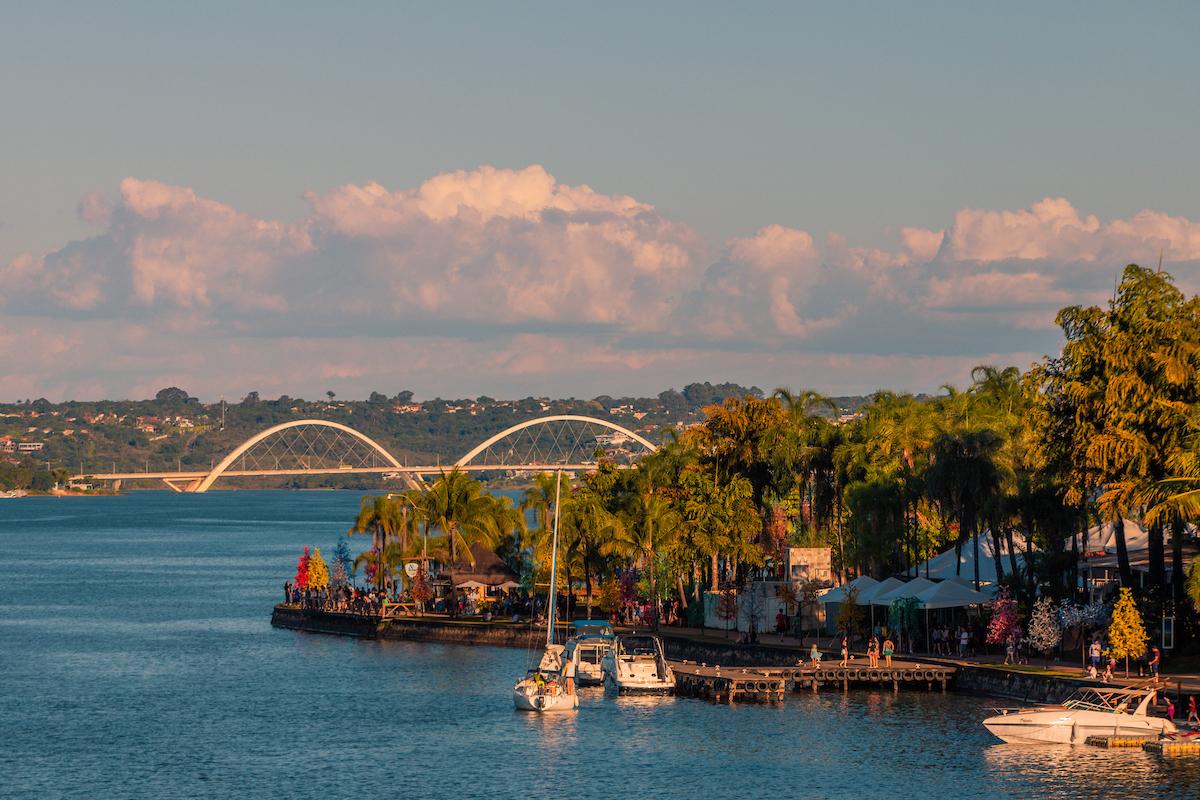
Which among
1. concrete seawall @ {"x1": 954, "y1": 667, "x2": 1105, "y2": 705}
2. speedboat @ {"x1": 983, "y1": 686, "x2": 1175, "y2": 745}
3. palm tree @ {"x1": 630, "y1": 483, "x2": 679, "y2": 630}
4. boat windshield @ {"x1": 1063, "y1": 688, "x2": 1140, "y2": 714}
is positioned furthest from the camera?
palm tree @ {"x1": 630, "y1": 483, "x2": 679, "y2": 630}

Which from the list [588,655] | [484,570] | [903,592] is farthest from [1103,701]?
[484,570]

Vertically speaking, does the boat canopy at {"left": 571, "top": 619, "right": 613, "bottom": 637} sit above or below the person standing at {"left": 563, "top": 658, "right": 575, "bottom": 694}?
above

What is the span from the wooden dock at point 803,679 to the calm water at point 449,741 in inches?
49.6

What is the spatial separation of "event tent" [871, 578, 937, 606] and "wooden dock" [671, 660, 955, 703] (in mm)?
3640

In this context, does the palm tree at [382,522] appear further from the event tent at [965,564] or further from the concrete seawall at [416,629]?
the event tent at [965,564]

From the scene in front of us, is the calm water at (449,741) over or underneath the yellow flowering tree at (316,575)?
underneath

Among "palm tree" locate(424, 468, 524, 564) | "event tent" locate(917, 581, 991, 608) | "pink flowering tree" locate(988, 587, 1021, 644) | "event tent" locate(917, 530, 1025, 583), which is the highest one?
"palm tree" locate(424, 468, 524, 564)

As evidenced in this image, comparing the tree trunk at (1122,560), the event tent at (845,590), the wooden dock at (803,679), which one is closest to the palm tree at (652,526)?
the event tent at (845,590)

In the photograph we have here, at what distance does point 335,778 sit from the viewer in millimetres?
58406

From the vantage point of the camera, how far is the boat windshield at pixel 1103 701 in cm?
5897

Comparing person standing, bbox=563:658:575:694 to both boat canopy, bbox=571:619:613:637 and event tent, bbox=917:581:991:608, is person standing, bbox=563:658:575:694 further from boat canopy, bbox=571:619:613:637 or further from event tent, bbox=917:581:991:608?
event tent, bbox=917:581:991:608

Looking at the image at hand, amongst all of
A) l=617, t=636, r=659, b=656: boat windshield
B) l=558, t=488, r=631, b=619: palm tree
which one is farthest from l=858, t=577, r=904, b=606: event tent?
l=558, t=488, r=631, b=619: palm tree

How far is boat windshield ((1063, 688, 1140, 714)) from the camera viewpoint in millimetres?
58969

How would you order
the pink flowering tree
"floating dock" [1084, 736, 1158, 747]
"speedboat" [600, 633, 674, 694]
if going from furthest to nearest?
"speedboat" [600, 633, 674, 694] → the pink flowering tree → "floating dock" [1084, 736, 1158, 747]
